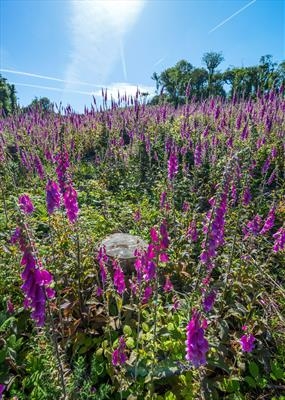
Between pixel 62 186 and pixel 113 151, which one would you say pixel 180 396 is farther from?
pixel 113 151

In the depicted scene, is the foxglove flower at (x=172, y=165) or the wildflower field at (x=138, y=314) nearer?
the wildflower field at (x=138, y=314)

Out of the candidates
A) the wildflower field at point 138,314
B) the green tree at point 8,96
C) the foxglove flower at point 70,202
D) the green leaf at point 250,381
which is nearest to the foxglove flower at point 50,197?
the wildflower field at point 138,314

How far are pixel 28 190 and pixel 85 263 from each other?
435 centimetres

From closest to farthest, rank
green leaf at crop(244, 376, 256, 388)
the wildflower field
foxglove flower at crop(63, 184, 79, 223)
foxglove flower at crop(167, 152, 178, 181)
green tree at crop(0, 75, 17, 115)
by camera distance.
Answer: the wildflower field < green leaf at crop(244, 376, 256, 388) < foxglove flower at crop(63, 184, 79, 223) < foxglove flower at crop(167, 152, 178, 181) < green tree at crop(0, 75, 17, 115)

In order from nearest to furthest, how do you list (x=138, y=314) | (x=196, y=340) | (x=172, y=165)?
(x=196, y=340), (x=138, y=314), (x=172, y=165)

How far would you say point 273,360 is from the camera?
319 centimetres

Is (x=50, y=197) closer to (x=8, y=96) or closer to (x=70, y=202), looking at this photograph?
(x=70, y=202)

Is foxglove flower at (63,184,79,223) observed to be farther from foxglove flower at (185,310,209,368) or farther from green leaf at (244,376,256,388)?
green leaf at (244,376,256,388)

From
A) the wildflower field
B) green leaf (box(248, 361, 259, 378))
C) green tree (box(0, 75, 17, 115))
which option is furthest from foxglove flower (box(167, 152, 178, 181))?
green tree (box(0, 75, 17, 115))

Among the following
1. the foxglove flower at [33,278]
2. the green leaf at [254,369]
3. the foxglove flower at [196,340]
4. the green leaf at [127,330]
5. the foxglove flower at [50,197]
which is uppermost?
the foxglove flower at [50,197]

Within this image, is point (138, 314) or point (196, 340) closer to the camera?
point (196, 340)

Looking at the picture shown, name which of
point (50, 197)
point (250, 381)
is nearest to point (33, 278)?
point (50, 197)

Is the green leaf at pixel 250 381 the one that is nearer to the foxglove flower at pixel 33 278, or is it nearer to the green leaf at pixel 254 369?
the green leaf at pixel 254 369

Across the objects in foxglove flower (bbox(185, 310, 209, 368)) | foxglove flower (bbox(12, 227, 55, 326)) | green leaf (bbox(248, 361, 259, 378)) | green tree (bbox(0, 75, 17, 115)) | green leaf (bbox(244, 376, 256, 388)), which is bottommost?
green leaf (bbox(244, 376, 256, 388))
